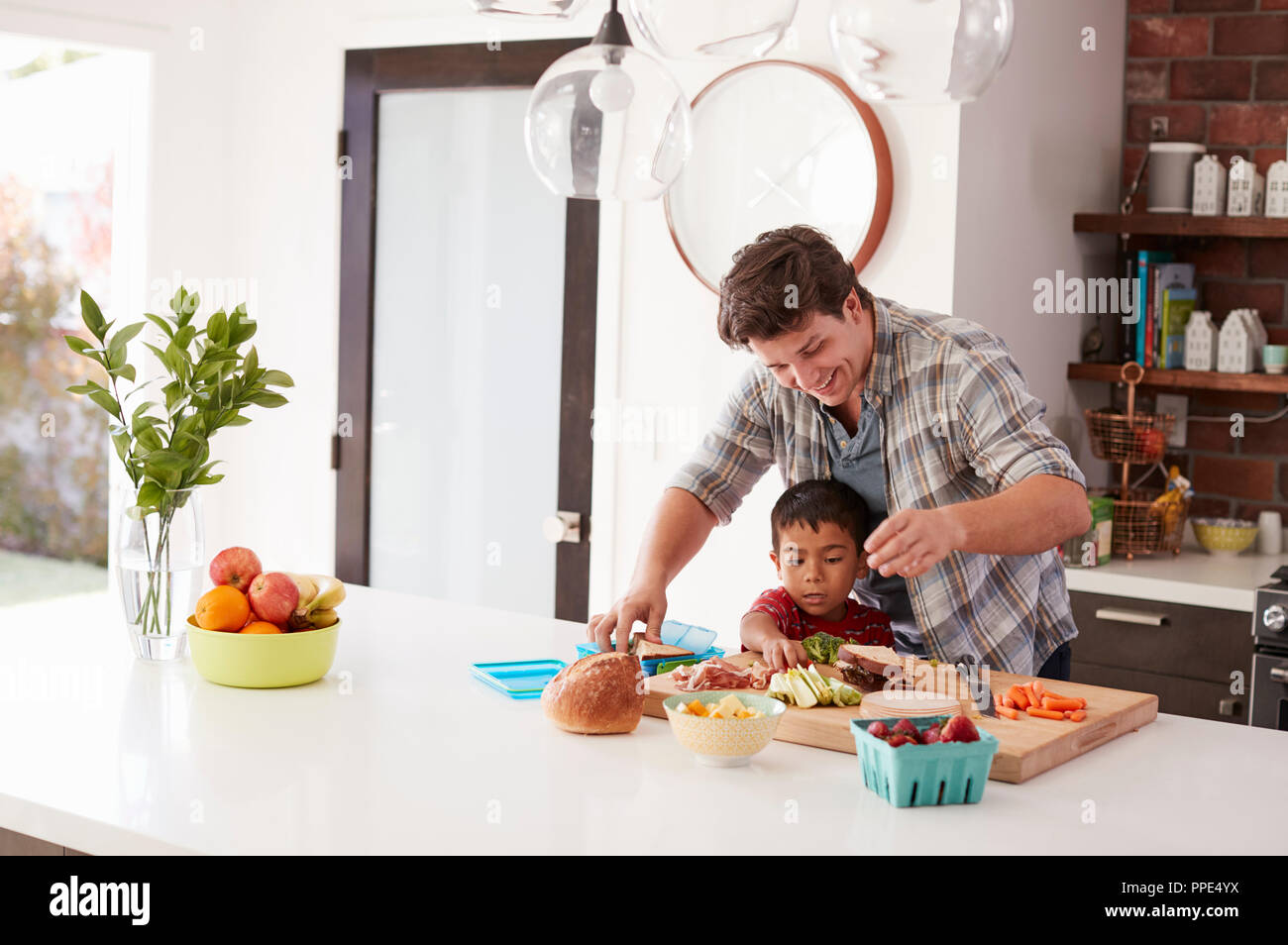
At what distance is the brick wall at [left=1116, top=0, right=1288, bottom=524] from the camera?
144 inches

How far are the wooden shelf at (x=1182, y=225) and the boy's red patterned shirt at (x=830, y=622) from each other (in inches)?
64.8

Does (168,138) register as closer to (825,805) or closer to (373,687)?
(373,687)

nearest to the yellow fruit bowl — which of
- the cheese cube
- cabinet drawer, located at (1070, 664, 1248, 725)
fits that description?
the cheese cube

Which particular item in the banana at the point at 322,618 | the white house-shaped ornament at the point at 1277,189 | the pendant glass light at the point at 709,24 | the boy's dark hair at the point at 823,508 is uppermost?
the white house-shaped ornament at the point at 1277,189

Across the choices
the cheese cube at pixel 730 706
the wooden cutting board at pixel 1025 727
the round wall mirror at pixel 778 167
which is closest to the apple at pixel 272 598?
the wooden cutting board at pixel 1025 727

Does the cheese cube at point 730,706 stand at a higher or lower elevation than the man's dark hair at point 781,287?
lower

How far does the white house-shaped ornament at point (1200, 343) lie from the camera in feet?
11.6

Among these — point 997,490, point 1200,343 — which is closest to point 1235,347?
point 1200,343

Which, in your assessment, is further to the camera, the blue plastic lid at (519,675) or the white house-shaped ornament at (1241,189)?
the white house-shaped ornament at (1241,189)

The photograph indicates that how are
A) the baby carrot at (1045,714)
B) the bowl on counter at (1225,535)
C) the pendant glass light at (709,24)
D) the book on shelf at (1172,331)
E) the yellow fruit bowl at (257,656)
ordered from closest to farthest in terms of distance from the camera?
the pendant glass light at (709,24) < the baby carrot at (1045,714) < the yellow fruit bowl at (257,656) < the bowl on counter at (1225,535) < the book on shelf at (1172,331)

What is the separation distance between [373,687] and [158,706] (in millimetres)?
311

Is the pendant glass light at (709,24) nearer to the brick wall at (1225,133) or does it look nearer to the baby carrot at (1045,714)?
the baby carrot at (1045,714)

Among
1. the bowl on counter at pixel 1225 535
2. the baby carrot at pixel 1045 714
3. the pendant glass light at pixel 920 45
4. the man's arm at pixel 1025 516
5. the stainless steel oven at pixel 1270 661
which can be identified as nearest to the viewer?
the pendant glass light at pixel 920 45
